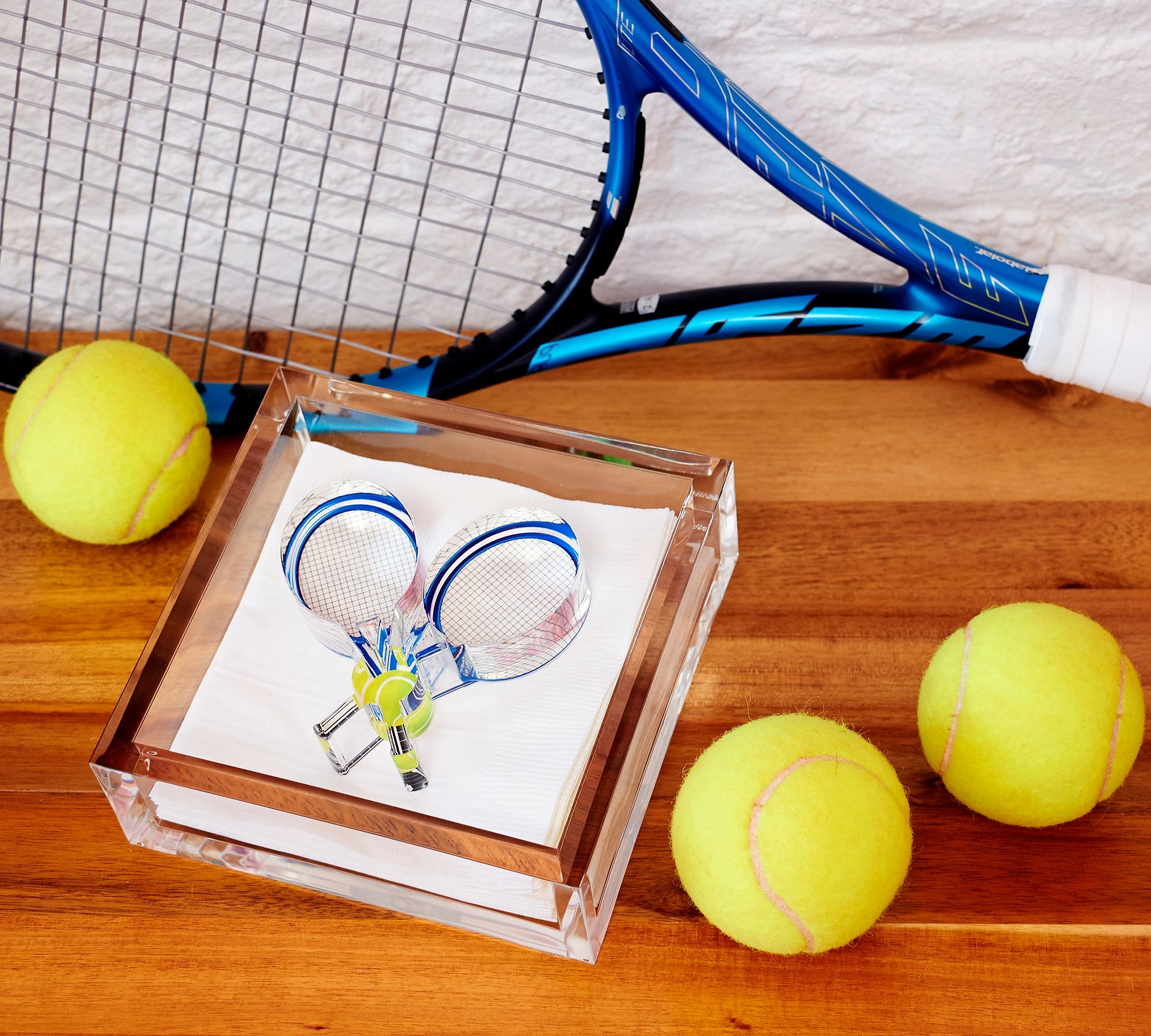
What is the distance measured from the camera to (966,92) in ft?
2.39

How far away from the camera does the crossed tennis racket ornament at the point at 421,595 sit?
569mm

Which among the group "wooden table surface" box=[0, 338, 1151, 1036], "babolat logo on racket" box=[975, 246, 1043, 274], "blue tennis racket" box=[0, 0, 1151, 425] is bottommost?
"wooden table surface" box=[0, 338, 1151, 1036]

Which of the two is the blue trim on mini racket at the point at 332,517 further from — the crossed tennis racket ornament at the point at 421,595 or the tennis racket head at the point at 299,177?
the tennis racket head at the point at 299,177

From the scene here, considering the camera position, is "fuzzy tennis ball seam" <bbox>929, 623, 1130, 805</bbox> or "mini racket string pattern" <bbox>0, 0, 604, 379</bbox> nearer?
"fuzzy tennis ball seam" <bbox>929, 623, 1130, 805</bbox>

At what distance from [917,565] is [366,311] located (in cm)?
47

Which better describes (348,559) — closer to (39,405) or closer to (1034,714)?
(39,405)

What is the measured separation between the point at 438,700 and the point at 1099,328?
0.44m

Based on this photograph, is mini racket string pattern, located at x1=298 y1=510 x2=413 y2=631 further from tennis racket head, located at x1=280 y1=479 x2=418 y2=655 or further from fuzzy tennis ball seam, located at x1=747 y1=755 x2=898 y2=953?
fuzzy tennis ball seam, located at x1=747 y1=755 x2=898 y2=953

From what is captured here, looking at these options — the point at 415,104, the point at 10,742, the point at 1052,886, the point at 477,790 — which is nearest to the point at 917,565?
the point at 1052,886

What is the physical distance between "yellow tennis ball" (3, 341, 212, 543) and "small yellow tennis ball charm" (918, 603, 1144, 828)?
1.56ft

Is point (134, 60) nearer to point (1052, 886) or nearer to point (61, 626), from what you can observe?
point (61, 626)

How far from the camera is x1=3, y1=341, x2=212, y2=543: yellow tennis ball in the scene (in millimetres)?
638

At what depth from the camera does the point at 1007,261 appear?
25.5 inches

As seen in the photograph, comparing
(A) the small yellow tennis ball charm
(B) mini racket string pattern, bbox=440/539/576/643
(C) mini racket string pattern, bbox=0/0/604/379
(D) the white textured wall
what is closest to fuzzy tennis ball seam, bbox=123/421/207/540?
(C) mini racket string pattern, bbox=0/0/604/379
